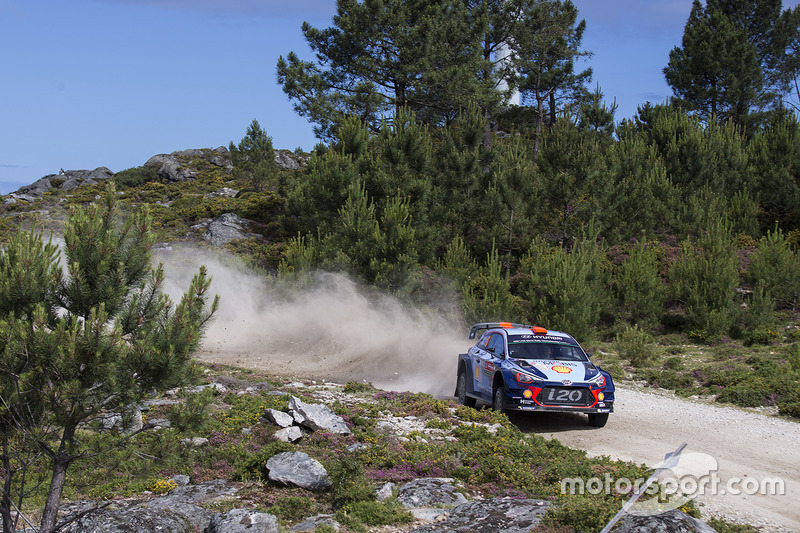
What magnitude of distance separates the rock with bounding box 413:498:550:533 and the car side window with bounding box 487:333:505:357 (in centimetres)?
566

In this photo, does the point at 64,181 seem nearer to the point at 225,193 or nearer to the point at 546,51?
the point at 225,193

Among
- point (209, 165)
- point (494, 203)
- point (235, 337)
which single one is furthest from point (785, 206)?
point (209, 165)

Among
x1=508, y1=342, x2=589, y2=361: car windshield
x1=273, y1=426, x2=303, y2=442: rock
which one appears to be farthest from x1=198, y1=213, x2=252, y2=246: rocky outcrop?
x1=508, y1=342, x2=589, y2=361: car windshield

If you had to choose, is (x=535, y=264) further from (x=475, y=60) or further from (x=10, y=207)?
(x=10, y=207)

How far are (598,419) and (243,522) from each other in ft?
26.3

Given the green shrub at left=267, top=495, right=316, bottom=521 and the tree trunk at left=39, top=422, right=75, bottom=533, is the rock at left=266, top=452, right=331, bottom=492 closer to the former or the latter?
the green shrub at left=267, top=495, right=316, bottom=521

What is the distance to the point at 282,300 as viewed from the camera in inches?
1192

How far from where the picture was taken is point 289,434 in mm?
12836

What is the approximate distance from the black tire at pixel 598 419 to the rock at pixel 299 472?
6042 millimetres

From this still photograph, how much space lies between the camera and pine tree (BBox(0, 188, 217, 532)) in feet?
26.0

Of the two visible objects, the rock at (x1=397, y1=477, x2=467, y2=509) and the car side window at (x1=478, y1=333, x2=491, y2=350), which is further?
the car side window at (x1=478, y1=333, x2=491, y2=350)

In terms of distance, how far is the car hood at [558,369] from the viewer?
13.1 metres

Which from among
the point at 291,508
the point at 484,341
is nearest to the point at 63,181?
the point at 484,341

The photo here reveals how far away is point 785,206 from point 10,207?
186 ft
